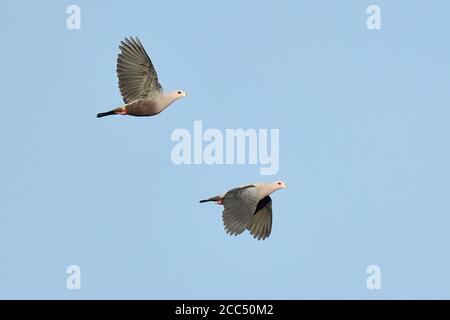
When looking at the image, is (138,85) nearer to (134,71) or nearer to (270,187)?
(134,71)

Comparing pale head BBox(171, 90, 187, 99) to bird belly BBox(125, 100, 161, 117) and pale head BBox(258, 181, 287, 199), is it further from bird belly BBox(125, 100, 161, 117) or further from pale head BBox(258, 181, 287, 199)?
pale head BBox(258, 181, 287, 199)

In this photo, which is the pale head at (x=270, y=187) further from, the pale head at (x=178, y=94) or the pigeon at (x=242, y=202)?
the pale head at (x=178, y=94)

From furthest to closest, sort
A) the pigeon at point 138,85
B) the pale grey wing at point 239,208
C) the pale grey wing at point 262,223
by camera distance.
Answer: the pale grey wing at point 262,223 → the pigeon at point 138,85 → the pale grey wing at point 239,208

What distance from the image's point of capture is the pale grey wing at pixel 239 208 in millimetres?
27484

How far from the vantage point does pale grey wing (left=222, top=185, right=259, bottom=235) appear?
27484mm

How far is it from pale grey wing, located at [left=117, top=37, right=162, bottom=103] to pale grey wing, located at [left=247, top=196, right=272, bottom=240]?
3.74m

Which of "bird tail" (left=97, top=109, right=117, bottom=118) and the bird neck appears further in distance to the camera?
"bird tail" (left=97, top=109, right=117, bottom=118)

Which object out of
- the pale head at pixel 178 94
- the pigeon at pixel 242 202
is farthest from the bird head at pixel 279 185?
the pale head at pixel 178 94

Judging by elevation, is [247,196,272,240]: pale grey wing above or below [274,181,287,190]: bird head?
below

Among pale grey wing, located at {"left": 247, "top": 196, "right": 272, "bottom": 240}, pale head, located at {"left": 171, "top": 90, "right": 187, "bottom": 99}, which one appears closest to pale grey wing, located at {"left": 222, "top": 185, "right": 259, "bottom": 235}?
pale grey wing, located at {"left": 247, "top": 196, "right": 272, "bottom": 240}

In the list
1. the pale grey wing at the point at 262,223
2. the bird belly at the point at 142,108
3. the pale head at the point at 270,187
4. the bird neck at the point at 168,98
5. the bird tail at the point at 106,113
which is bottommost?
the pale grey wing at the point at 262,223

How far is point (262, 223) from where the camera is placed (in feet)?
94.9

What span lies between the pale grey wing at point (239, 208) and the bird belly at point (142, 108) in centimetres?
253

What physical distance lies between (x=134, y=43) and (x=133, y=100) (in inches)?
51.0
